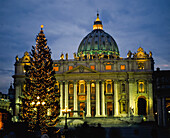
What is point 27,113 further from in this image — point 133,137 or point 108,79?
point 108,79

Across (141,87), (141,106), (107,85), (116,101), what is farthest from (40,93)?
(141,106)

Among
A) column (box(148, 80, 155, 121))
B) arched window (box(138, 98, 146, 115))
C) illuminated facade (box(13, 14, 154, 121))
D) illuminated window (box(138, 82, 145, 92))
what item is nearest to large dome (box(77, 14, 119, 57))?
illuminated facade (box(13, 14, 154, 121))

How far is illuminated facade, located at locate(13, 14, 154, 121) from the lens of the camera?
7481cm

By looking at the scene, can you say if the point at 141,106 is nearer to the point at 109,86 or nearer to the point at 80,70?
the point at 109,86

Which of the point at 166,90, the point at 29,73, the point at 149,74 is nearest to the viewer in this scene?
the point at 29,73

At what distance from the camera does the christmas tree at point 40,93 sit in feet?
99.7

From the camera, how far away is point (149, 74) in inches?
2958

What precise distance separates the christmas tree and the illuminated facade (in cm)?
4316

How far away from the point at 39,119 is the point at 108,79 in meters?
47.9

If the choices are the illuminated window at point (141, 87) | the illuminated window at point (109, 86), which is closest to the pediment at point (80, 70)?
the illuminated window at point (109, 86)

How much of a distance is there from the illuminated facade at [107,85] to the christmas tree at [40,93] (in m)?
43.2

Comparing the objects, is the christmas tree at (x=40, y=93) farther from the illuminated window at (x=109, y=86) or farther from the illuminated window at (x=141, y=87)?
the illuminated window at (x=141, y=87)

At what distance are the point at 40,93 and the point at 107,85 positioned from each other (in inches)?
1896

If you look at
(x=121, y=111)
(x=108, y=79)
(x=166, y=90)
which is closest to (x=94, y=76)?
(x=108, y=79)
